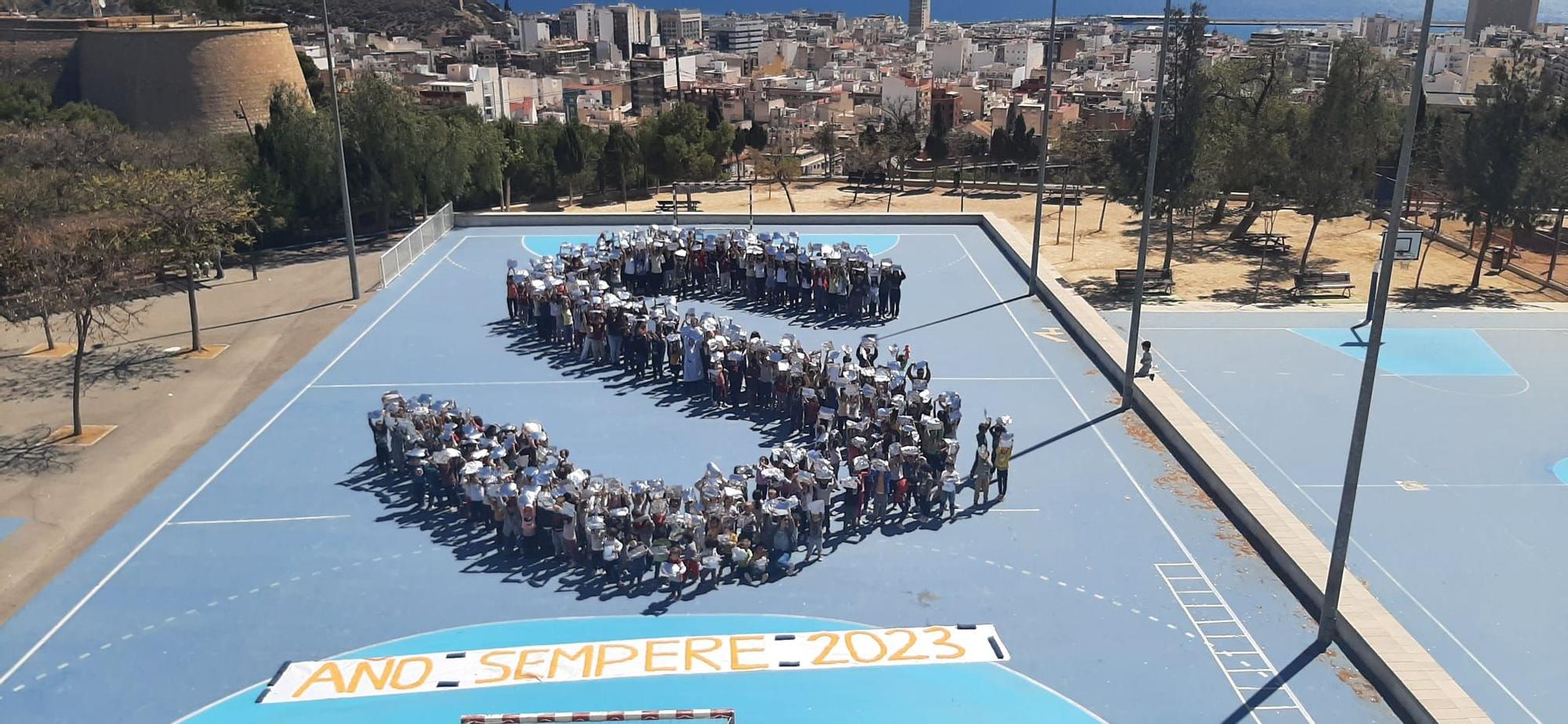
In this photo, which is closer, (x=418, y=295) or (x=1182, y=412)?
(x=1182, y=412)

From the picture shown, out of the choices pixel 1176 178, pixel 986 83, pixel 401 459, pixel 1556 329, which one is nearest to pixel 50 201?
pixel 401 459

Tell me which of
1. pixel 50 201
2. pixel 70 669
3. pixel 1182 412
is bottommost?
pixel 70 669

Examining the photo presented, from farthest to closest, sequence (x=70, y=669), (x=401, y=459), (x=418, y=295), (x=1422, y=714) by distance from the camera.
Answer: (x=418, y=295) < (x=401, y=459) < (x=70, y=669) < (x=1422, y=714)

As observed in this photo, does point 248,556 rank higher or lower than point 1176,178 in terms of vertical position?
lower

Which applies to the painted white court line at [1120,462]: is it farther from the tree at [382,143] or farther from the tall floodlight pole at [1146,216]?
the tree at [382,143]

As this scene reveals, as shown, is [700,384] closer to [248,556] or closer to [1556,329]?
[248,556]

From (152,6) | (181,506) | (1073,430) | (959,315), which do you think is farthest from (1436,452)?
(152,6)

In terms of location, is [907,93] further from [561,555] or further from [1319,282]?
[561,555]
